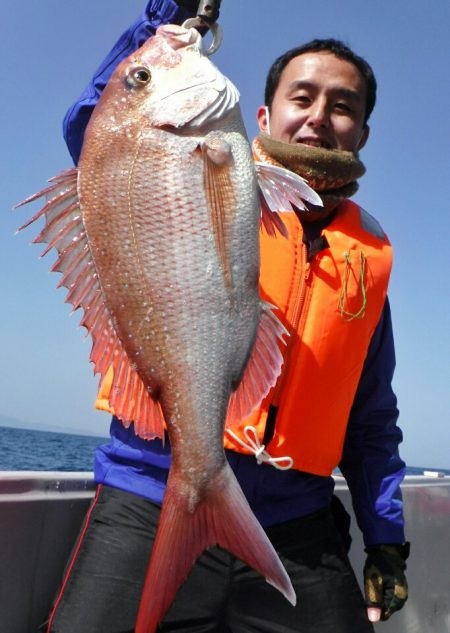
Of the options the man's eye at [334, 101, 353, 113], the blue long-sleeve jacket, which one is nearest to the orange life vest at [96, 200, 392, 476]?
the blue long-sleeve jacket

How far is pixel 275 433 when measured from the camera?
2.64 metres

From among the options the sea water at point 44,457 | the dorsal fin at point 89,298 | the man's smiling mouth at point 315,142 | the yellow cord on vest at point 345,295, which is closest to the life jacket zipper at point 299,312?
the yellow cord on vest at point 345,295

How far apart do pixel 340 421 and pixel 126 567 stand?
1.14m

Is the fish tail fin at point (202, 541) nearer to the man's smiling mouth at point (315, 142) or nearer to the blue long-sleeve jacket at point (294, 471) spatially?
the blue long-sleeve jacket at point (294, 471)

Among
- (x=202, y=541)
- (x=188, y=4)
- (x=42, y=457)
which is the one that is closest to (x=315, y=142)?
(x=188, y=4)

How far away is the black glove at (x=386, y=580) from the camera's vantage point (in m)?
2.79

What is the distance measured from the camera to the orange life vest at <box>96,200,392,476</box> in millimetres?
2670

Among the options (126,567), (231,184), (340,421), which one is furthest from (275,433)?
(231,184)

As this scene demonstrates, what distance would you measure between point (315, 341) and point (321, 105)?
118cm

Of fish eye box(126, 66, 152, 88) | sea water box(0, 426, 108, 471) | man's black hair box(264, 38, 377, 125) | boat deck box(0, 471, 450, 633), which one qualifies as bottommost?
sea water box(0, 426, 108, 471)

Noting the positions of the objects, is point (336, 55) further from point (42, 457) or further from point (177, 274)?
point (42, 457)

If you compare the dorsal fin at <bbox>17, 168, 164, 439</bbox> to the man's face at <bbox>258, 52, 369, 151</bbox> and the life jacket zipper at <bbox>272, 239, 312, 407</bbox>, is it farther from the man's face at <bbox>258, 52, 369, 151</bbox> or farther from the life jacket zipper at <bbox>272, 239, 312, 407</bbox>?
the man's face at <bbox>258, 52, 369, 151</bbox>

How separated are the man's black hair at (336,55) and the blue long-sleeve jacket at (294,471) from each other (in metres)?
1.03

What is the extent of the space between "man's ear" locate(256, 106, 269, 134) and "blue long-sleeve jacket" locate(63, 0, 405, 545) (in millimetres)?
922
